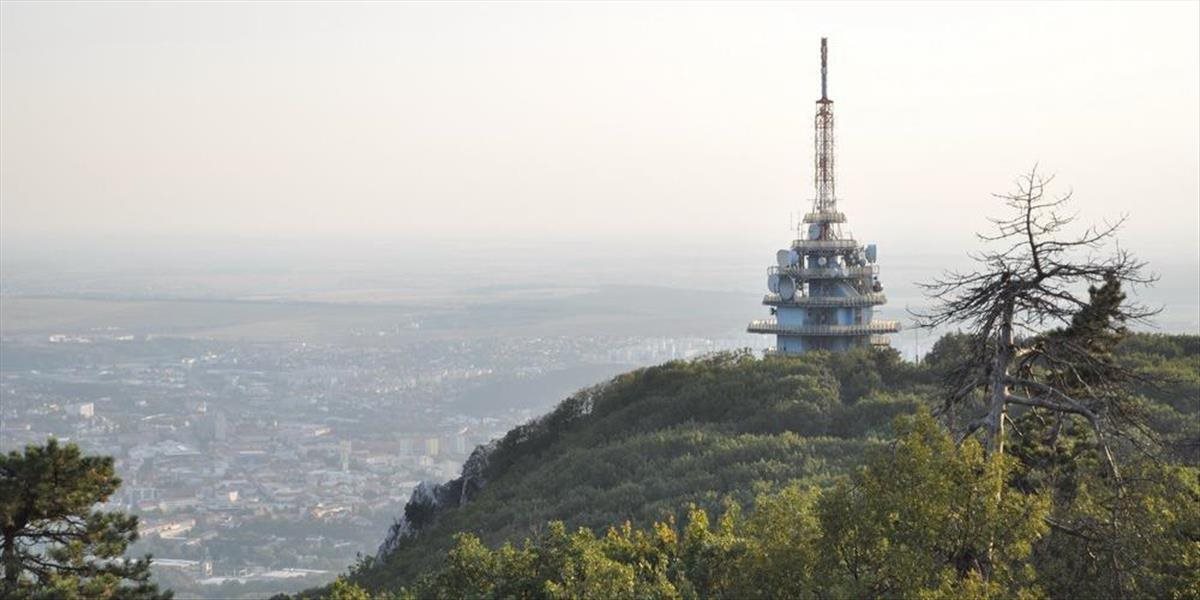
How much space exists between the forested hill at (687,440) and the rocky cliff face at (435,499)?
0.19 feet

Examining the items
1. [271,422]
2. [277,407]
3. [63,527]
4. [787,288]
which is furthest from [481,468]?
[277,407]

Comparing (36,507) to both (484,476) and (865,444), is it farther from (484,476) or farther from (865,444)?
(484,476)

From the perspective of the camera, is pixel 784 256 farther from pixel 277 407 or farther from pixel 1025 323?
pixel 277 407

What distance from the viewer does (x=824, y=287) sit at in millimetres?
61312

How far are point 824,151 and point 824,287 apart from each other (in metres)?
5.74

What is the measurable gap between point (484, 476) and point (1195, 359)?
62.1ft

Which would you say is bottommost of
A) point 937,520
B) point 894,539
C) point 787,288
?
point 894,539

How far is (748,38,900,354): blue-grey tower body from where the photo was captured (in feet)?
199

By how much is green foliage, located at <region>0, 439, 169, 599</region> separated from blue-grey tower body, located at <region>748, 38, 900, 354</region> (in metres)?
44.3

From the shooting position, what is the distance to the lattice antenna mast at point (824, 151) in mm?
61844

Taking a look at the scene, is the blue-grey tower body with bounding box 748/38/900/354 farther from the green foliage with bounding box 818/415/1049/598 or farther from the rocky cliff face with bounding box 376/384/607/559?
the green foliage with bounding box 818/415/1049/598

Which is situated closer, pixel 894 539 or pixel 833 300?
pixel 894 539

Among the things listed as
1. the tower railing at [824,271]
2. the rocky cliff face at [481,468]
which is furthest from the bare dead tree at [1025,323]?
the tower railing at [824,271]

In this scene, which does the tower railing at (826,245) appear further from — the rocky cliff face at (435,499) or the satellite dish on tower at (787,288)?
the rocky cliff face at (435,499)
